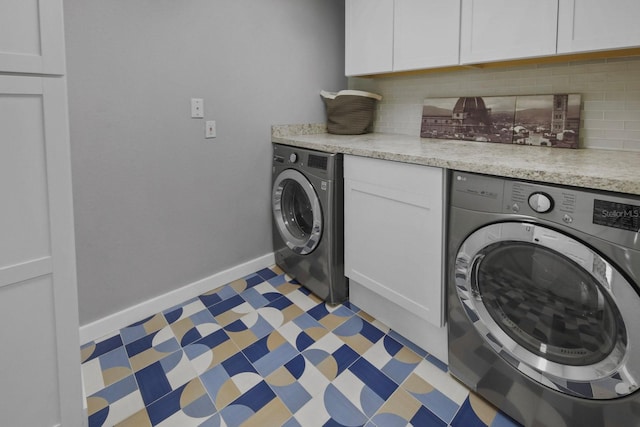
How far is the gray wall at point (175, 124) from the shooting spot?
67.8 inches

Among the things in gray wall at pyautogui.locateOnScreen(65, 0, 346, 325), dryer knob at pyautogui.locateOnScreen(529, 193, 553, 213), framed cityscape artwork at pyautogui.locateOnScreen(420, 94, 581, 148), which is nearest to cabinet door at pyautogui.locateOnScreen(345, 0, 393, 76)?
gray wall at pyautogui.locateOnScreen(65, 0, 346, 325)

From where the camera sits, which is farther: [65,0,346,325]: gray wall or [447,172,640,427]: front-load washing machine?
[65,0,346,325]: gray wall

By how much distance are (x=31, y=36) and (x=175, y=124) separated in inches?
44.8

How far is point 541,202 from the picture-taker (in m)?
1.15

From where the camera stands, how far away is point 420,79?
240 cm

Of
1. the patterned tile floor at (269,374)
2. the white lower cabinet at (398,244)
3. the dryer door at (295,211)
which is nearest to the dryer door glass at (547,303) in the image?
the white lower cabinet at (398,244)

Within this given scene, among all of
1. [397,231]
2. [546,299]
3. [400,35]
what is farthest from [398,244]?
[400,35]

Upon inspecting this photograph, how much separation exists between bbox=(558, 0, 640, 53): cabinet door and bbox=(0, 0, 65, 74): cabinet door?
179cm

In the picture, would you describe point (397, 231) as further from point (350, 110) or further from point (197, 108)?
point (197, 108)

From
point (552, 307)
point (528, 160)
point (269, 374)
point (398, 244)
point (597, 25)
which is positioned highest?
point (597, 25)

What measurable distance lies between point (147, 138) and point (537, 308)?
196 cm

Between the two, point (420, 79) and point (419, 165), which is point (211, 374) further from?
point (420, 79)

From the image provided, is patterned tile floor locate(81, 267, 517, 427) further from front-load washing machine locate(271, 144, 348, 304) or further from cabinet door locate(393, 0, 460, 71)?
cabinet door locate(393, 0, 460, 71)

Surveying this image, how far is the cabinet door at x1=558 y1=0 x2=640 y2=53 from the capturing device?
52.4 inches
